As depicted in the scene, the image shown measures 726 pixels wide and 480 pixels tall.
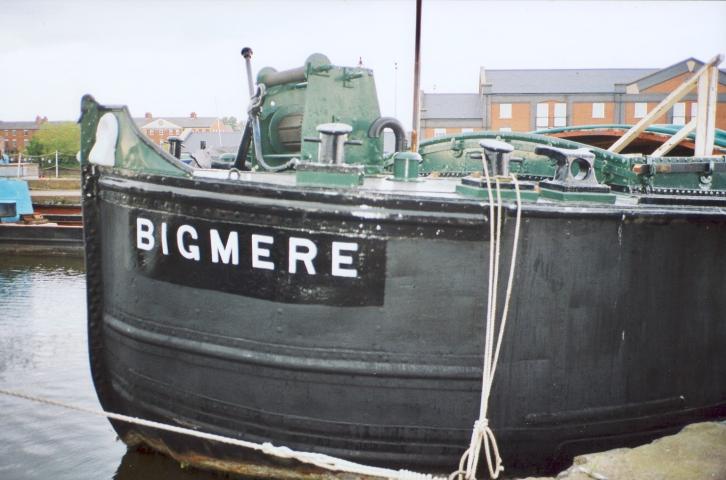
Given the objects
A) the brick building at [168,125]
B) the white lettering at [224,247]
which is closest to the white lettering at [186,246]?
the white lettering at [224,247]

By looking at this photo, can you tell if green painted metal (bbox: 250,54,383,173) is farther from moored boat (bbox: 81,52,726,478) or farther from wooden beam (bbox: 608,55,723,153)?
wooden beam (bbox: 608,55,723,153)

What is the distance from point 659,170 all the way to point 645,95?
4303cm

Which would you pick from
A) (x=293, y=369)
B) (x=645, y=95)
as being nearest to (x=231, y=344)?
(x=293, y=369)

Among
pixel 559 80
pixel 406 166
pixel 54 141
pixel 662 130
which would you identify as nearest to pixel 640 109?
pixel 559 80

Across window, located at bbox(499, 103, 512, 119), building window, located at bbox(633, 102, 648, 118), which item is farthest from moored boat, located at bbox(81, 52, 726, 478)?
Result: building window, located at bbox(633, 102, 648, 118)

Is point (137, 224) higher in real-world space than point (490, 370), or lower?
higher

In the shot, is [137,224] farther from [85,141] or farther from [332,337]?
[332,337]

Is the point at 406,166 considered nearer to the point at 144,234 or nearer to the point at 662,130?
the point at 144,234

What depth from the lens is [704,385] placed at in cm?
401

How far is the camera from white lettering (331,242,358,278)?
3.30 m

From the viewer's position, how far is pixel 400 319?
335cm

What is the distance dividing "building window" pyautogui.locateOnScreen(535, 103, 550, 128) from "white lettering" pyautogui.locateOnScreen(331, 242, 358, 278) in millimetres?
43905

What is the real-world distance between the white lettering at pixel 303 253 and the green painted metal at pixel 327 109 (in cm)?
146

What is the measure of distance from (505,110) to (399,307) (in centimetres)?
4358
